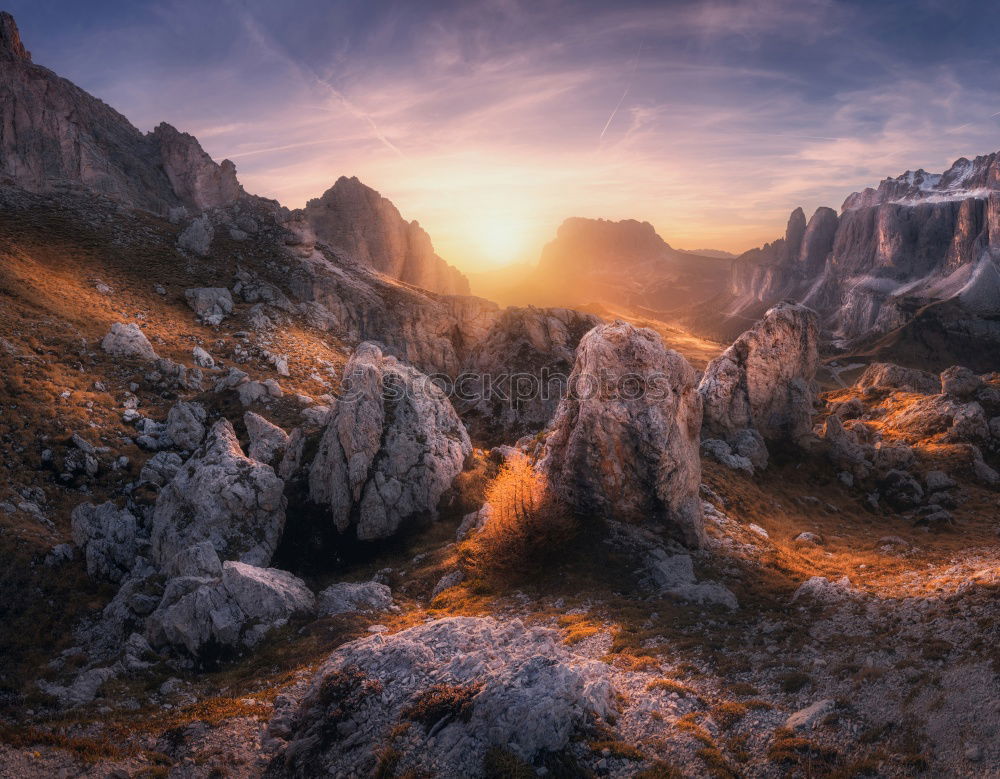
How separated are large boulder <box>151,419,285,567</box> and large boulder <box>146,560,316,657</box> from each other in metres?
4.13

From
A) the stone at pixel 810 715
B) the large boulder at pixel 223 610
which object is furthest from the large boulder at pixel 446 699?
the large boulder at pixel 223 610

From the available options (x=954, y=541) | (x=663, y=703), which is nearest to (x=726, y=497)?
(x=954, y=541)

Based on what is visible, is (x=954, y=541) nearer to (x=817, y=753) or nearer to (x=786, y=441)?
(x=786, y=441)

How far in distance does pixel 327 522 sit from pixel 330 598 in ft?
21.4

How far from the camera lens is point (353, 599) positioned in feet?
69.6

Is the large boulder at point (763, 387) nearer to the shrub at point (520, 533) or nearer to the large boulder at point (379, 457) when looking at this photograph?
the shrub at point (520, 533)

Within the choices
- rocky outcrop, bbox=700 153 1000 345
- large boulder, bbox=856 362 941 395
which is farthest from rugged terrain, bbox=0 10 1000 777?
rocky outcrop, bbox=700 153 1000 345

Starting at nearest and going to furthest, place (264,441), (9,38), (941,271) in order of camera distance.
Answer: (264,441) < (9,38) < (941,271)

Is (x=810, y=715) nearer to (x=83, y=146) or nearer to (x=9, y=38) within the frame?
(x=83, y=146)

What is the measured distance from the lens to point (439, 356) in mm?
75312

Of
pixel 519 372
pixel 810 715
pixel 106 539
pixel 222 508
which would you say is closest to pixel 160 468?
pixel 106 539

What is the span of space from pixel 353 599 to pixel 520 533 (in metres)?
8.11

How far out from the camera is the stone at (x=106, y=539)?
2273 centimetres

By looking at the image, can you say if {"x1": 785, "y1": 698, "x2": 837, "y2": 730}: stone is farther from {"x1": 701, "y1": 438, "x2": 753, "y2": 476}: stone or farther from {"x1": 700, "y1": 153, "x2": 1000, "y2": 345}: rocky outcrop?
{"x1": 700, "y1": 153, "x2": 1000, "y2": 345}: rocky outcrop
